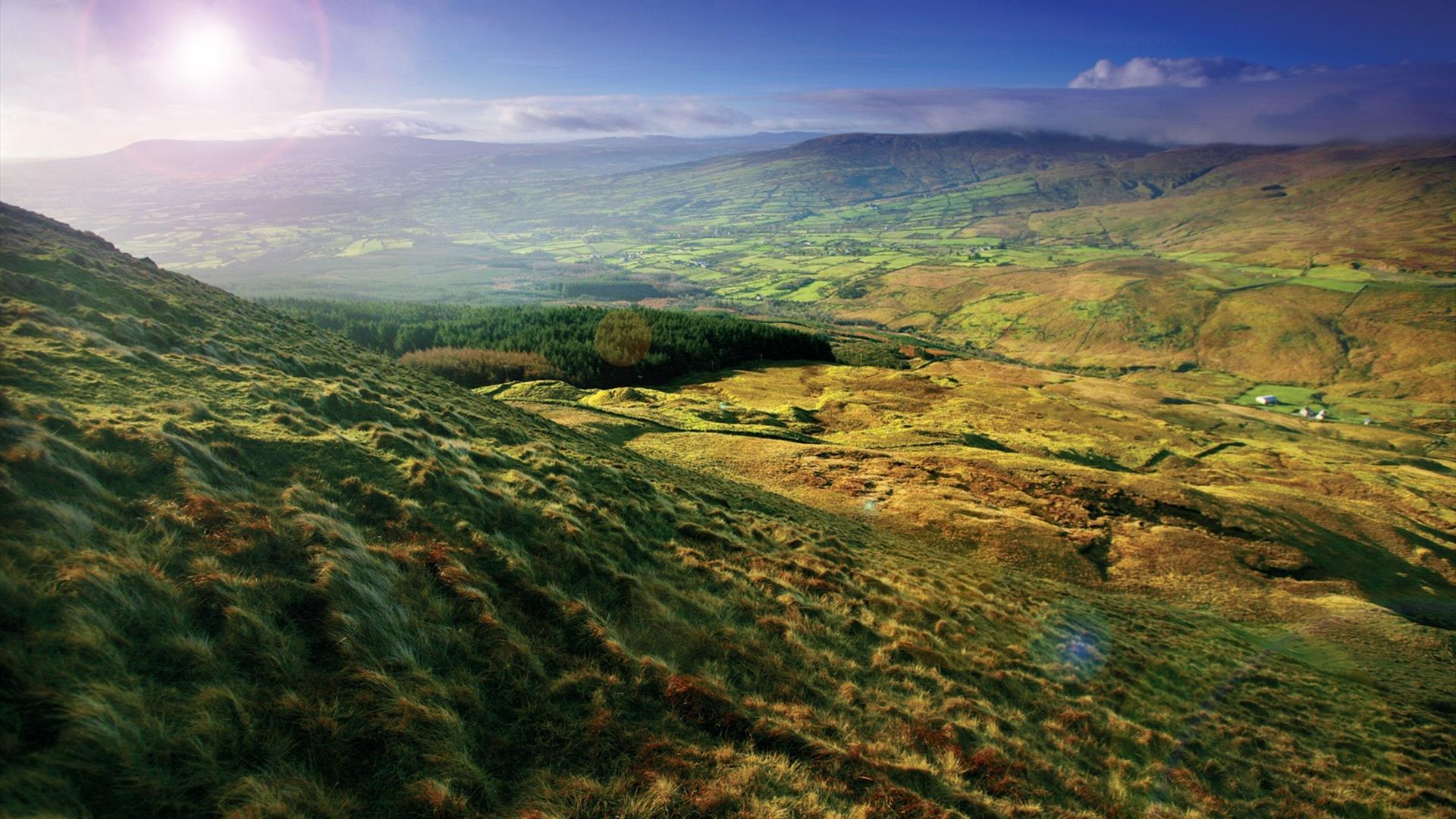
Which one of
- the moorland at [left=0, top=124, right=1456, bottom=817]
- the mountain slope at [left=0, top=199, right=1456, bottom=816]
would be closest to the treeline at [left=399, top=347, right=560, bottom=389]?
the moorland at [left=0, top=124, right=1456, bottom=817]

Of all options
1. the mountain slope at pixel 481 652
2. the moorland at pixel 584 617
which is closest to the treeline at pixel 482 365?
the moorland at pixel 584 617

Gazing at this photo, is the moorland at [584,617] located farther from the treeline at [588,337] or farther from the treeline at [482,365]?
the treeline at [588,337]

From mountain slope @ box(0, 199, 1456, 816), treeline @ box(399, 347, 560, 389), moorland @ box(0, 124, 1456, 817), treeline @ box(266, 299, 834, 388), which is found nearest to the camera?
mountain slope @ box(0, 199, 1456, 816)

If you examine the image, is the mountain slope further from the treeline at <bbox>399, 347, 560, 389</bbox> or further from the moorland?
the treeline at <bbox>399, 347, 560, 389</bbox>

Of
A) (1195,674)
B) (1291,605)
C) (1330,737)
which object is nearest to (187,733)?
(1195,674)

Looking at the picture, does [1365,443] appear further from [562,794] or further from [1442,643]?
[562,794]

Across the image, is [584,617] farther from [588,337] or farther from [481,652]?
[588,337]

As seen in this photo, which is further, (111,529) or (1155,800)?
(1155,800)
